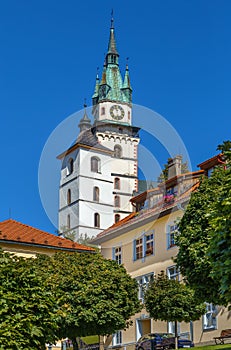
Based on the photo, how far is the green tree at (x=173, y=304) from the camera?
131 feet

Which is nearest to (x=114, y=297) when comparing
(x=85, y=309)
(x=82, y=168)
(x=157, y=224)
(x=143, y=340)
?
(x=85, y=309)

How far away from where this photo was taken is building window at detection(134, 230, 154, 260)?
185 ft

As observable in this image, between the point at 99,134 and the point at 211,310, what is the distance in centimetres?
10302

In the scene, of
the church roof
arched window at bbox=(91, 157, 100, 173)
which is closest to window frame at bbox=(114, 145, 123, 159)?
the church roof

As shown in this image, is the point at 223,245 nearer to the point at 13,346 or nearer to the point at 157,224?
the point at 13,346

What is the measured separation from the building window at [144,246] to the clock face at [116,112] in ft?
323

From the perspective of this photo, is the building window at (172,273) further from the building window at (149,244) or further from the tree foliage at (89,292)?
the tree foliage at (89,292)

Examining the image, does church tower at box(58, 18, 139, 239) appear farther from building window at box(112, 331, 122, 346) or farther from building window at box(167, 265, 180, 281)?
building window at box(167, 265, 180, 281)

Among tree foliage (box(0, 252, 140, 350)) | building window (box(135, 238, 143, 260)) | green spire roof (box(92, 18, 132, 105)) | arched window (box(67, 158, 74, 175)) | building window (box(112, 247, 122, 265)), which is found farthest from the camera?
green spire roof (box(92, 18, 132, 105))

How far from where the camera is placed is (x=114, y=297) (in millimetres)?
38594

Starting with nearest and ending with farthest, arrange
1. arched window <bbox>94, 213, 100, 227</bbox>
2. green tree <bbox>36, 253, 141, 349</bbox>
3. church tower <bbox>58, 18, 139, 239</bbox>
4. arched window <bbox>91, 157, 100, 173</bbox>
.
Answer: green tree <bbox>36, 253, 141, 349</bbox>, church tower <bbox>58, 18, 139, 239</bbox>, arched window <bbox>91, 157, 100, 173</bbox>, arched window <bbox>94, 213, 100, 227</bbox>

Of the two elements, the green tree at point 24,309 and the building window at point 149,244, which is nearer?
the green tree at point 24,309

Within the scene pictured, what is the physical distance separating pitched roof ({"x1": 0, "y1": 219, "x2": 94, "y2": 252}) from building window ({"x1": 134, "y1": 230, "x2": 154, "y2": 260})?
4353mm

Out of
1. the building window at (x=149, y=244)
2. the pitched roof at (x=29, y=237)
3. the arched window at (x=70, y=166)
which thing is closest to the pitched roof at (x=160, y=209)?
the building window at (x=149, y=244)
